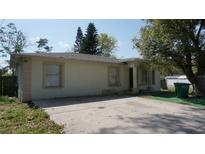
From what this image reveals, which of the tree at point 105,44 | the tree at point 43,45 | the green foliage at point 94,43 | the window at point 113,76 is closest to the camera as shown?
the window at point 113,76

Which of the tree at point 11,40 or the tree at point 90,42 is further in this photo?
the tree at point 90,42

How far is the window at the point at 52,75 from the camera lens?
11383mm

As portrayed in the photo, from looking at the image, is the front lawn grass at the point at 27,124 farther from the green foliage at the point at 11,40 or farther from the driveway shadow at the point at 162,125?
the green foliage at the point at 11,40

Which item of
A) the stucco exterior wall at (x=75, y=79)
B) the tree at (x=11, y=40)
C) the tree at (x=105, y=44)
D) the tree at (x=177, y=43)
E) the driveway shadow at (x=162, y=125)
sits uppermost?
the tree at (x=105, y=44)

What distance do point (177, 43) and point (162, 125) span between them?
751 cm

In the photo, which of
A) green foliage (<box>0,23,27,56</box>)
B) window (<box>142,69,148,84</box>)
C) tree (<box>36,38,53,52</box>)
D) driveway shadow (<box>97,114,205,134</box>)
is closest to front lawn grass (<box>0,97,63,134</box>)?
driveway shadow (<box>97,114,205,134</box>)

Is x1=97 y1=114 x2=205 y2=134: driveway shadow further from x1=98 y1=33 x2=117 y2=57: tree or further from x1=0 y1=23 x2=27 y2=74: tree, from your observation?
x1=98 y1=33 x2=117 y2=57: tree

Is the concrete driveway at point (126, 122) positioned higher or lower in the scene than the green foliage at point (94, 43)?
lower

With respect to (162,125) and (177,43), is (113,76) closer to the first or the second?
(177,43)

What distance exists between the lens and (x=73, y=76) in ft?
40.9

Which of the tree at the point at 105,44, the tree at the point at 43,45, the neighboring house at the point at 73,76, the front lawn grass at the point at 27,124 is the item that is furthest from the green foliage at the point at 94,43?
the front lawn grass at the point at 27,124

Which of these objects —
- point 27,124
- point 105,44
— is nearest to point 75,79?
point 27,124

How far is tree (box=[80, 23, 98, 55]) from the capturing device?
3804cm
